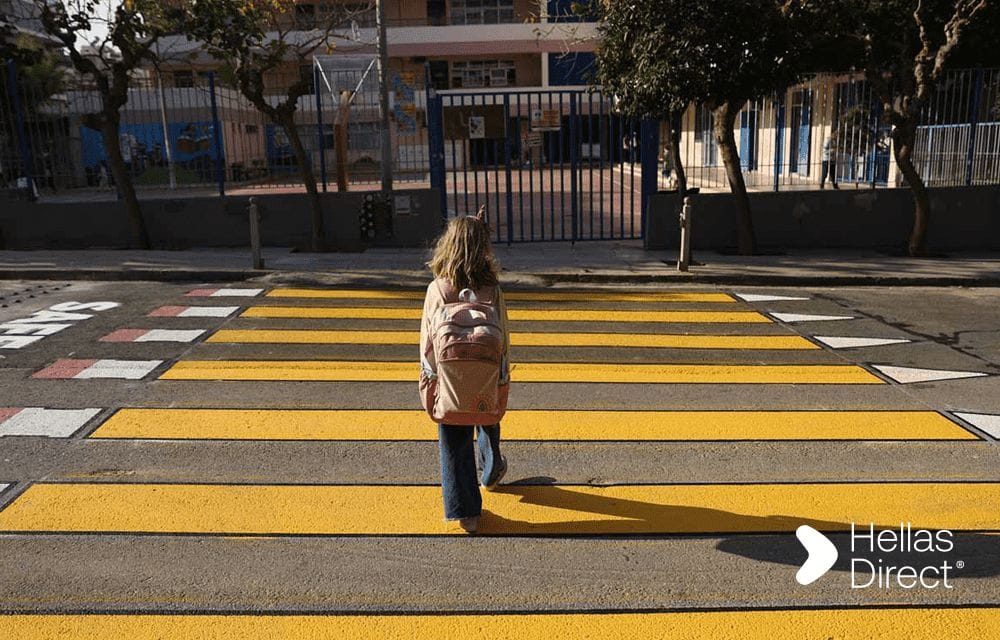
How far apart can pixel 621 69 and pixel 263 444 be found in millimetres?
11154

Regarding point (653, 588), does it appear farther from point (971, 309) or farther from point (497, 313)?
point (971, 309)

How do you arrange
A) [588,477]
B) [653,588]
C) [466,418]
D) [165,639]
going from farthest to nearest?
1. [588,477]
2. [466,418]
3. [653,588]
4. [165,639]

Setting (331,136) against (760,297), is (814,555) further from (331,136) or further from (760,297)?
(331,136)

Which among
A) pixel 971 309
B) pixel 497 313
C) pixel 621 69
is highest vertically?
pixel 621 69

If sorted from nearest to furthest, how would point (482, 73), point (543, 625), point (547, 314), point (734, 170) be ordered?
point (543, 625), point (547, 314), point (734, 170), point (482, 73)

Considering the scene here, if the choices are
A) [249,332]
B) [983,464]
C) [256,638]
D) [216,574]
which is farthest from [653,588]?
[249,332]

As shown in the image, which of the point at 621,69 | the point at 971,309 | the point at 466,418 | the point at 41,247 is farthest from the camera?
the point at 41,247

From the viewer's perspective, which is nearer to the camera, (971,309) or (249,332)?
(249,332)

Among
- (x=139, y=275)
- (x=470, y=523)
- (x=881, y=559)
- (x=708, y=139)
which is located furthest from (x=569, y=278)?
(x=708, y=139)

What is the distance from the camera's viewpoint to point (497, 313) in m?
4.31

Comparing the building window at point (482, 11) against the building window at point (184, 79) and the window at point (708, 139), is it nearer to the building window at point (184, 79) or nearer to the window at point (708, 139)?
the window at point (708, 139)

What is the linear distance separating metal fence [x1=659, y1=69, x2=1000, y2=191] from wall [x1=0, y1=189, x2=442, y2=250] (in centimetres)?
694

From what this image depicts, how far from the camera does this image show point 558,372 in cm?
756

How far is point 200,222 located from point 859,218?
1258cm
